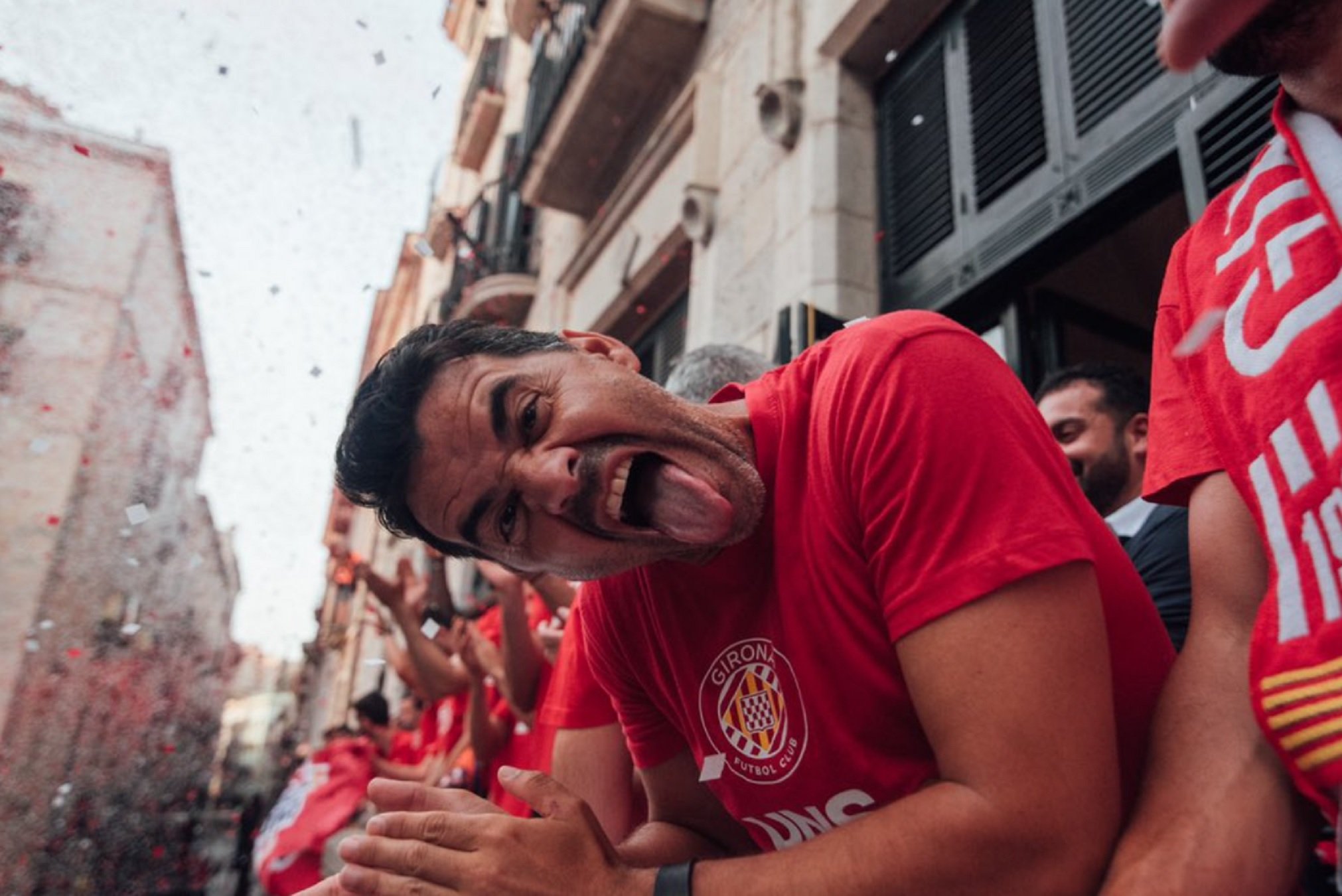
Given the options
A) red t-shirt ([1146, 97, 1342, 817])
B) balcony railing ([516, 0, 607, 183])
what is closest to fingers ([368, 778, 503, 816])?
red t-shirt ([1146, 97, 1342, 817])

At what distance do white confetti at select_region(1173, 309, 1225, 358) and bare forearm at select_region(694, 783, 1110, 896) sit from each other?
0.59 m

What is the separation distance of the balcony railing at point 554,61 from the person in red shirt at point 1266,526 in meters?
7.79

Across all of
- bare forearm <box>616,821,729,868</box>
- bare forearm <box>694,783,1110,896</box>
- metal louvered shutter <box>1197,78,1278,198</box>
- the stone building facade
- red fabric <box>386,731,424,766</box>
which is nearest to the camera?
bare forearm <box>694,783,1110,896</box>

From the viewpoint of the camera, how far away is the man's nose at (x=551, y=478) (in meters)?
1.46

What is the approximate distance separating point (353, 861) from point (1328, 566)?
121 centimetres

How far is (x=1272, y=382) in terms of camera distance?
100 centimetres

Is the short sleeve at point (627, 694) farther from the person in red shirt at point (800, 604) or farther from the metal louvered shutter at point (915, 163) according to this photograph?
the metal louvered shutter at point (915, 163)

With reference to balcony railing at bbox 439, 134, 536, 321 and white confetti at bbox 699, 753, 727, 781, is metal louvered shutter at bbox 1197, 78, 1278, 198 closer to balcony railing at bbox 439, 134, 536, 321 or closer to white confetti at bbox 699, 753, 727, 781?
white confetti at bbox 699, 753, 727, 781

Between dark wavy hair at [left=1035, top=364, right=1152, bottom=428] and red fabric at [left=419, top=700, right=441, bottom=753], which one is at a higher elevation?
dark wavy hair at [left=1035, top=364, right=1152, bottom=428]

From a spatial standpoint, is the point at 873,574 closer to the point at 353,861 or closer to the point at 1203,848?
the point at 1203,848

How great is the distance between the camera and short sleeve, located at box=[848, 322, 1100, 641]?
107 cm

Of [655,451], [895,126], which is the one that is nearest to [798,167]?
[895,126]

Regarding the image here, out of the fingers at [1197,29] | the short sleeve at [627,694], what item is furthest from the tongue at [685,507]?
the fingers at [1197,29]

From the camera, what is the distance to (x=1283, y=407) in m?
0.98
